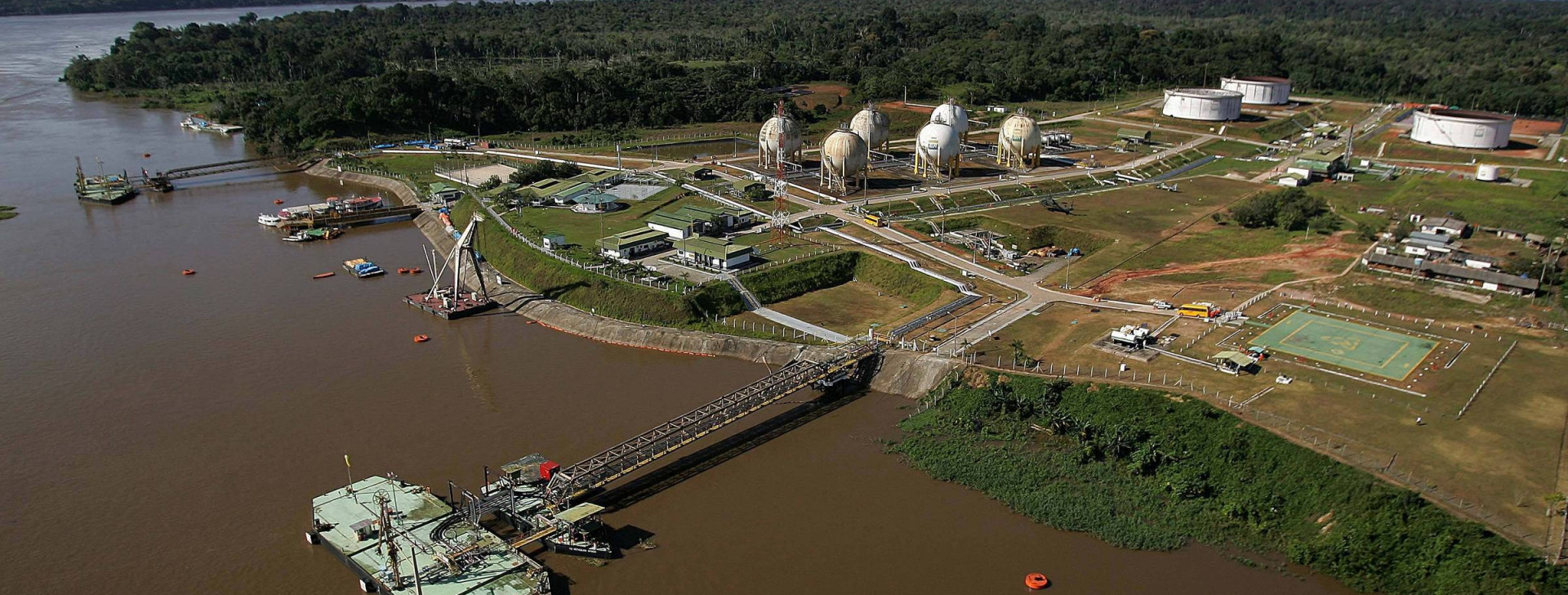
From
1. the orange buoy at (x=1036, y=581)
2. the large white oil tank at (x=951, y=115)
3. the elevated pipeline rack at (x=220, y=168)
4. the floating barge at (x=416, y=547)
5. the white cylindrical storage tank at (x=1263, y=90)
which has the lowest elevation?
the orange buoy at (x=1036, y=581)

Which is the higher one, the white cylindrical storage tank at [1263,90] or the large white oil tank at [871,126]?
the white cylindrical storage tank at [1263,90]

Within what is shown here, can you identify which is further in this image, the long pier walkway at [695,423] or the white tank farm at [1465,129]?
the white tank farm at [1465,129]

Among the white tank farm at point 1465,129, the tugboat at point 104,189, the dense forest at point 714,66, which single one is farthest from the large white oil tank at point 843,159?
the tugboat at point 104,189

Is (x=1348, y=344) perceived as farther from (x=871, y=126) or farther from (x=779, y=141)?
(x=871, y=126)

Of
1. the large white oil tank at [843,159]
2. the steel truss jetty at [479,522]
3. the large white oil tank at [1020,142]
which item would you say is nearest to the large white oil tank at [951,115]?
the large white oil tank at [1020,142]

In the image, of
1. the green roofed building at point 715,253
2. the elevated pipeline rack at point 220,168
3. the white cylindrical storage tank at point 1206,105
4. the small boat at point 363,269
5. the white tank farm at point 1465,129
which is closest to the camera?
the green roofed building at point 715,253

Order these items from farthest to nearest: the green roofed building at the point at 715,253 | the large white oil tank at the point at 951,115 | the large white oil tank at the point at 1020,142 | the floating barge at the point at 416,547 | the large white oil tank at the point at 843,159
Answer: the large white oil tank at the point at 951,115, the large white oil tank at the point at 1020,142, the large white oil tank at the point at 843,159, the green roofed building at the point at 715,253, the floating barge at the point at 416,547

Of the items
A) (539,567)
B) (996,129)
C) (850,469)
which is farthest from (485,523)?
(996,129)

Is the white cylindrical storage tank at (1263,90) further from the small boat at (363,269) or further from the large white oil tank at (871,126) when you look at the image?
the small boat at (363,269)
